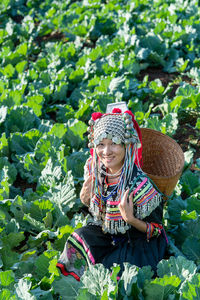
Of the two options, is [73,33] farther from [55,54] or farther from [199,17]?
[199,17]

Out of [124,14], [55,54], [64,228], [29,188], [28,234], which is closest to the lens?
[64,228]

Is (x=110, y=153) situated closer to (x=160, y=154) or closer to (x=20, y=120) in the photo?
(x=160, y=154)

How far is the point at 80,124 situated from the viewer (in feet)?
13.4

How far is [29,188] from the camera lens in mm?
3707

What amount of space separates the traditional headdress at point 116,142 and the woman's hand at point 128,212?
0.10m

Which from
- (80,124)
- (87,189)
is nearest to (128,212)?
(87,189)

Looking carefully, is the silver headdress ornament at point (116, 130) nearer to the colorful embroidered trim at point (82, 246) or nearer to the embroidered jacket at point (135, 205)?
the embroidered jacket at point (135, 205)

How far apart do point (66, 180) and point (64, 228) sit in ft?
2.12

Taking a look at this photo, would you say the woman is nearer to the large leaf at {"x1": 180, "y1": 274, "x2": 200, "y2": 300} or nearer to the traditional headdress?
the traditional headdress

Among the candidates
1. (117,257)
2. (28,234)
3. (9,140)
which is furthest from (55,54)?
(117,257)

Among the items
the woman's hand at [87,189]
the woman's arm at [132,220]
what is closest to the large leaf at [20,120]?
the woman's hand at [87,189]

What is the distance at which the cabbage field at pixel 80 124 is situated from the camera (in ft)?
8.07

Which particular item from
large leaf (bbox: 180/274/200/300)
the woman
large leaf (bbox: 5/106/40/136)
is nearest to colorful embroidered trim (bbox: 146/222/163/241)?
the woman

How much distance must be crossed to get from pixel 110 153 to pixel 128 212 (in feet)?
1.17
